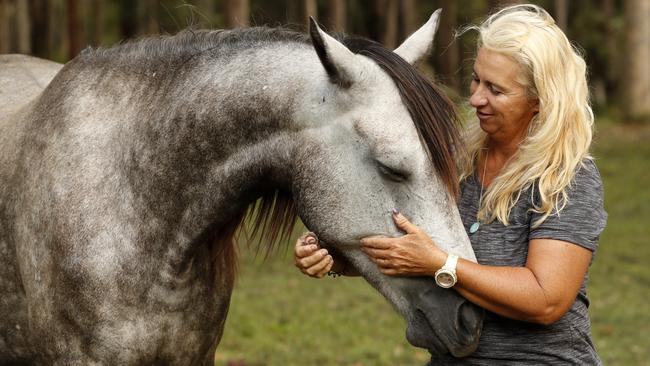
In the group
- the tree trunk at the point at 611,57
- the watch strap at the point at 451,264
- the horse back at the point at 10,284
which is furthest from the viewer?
the tree trunk at the point at 611,57

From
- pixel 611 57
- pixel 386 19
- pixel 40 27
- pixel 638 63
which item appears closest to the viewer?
pixel 638 63

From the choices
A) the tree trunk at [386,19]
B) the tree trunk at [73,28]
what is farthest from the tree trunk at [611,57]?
the tree trunk at [73,28]

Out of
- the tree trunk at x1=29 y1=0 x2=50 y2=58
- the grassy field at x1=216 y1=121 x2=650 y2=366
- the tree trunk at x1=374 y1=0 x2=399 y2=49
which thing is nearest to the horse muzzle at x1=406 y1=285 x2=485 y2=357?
the grassy field at x1=216 y1=121 x2=650 y2=366

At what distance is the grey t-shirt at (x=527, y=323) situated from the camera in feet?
A: 11.1

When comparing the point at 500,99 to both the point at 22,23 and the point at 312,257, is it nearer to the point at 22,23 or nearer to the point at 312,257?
the point at 312,257

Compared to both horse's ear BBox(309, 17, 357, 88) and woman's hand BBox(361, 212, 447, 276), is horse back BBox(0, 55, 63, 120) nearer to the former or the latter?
horse's ear BBox(309, 17, 357, 88)

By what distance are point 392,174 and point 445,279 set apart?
395mm

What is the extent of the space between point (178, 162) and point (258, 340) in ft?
14.0

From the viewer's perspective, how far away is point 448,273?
322cm

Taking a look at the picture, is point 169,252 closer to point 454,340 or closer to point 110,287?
point 110,287

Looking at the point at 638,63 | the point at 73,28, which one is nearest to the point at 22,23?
the point at 73,28

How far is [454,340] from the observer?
329 centimetres

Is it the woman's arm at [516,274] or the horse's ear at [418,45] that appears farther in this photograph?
the horse's ear at [418,45]

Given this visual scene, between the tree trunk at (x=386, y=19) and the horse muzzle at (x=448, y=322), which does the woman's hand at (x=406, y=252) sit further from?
Result: the tree trunk at (x=386, y=19)
